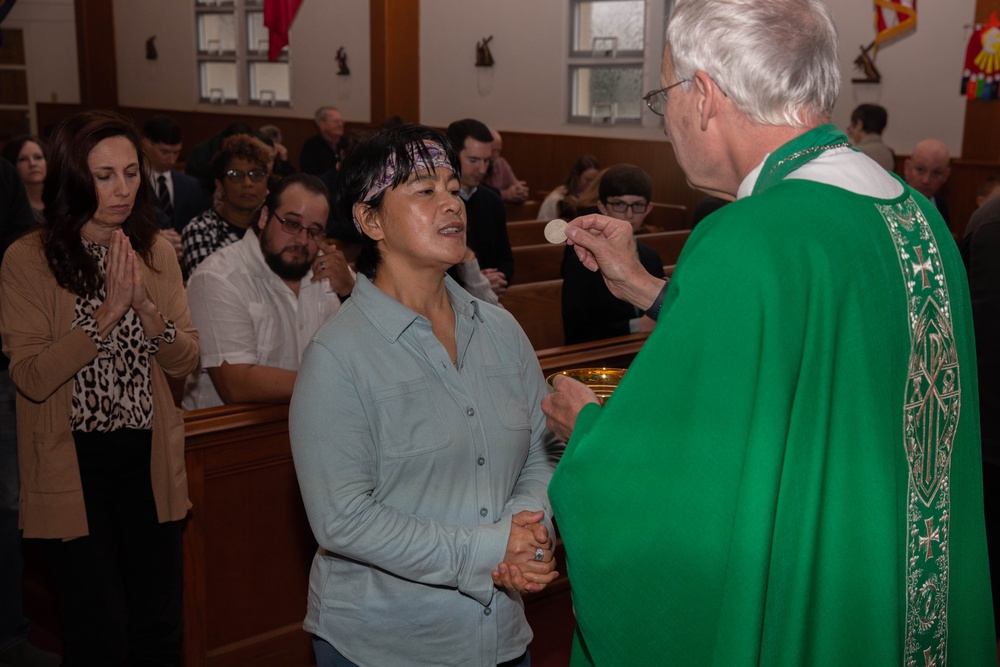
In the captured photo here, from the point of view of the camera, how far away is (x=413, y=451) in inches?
75.8

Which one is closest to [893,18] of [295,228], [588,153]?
[588,153]

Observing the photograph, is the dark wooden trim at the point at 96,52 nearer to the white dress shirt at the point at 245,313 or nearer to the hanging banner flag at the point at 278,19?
the hanging banner flag at the point at 278,19

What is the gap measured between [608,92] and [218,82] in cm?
733

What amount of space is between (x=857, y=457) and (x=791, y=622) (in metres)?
0.26

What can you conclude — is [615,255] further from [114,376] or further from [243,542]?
[243,542]

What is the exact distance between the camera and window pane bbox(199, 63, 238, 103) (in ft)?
51.2

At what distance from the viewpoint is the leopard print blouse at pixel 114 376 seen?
2.73 metres

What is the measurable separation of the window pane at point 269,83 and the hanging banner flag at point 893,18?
849cm

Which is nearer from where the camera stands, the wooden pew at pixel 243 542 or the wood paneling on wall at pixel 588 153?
the wooden pew at pixel 243 542

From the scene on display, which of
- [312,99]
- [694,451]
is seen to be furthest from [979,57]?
[312,99]

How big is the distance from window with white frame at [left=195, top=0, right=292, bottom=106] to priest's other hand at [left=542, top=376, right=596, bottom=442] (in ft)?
43.8

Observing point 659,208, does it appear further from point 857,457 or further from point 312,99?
point 857,457

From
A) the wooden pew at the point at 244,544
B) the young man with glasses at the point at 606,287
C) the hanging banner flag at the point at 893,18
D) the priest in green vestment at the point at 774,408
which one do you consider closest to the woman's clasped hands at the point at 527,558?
the priest in green vestment at the point at 774,408

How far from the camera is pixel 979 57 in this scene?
7.95 m
